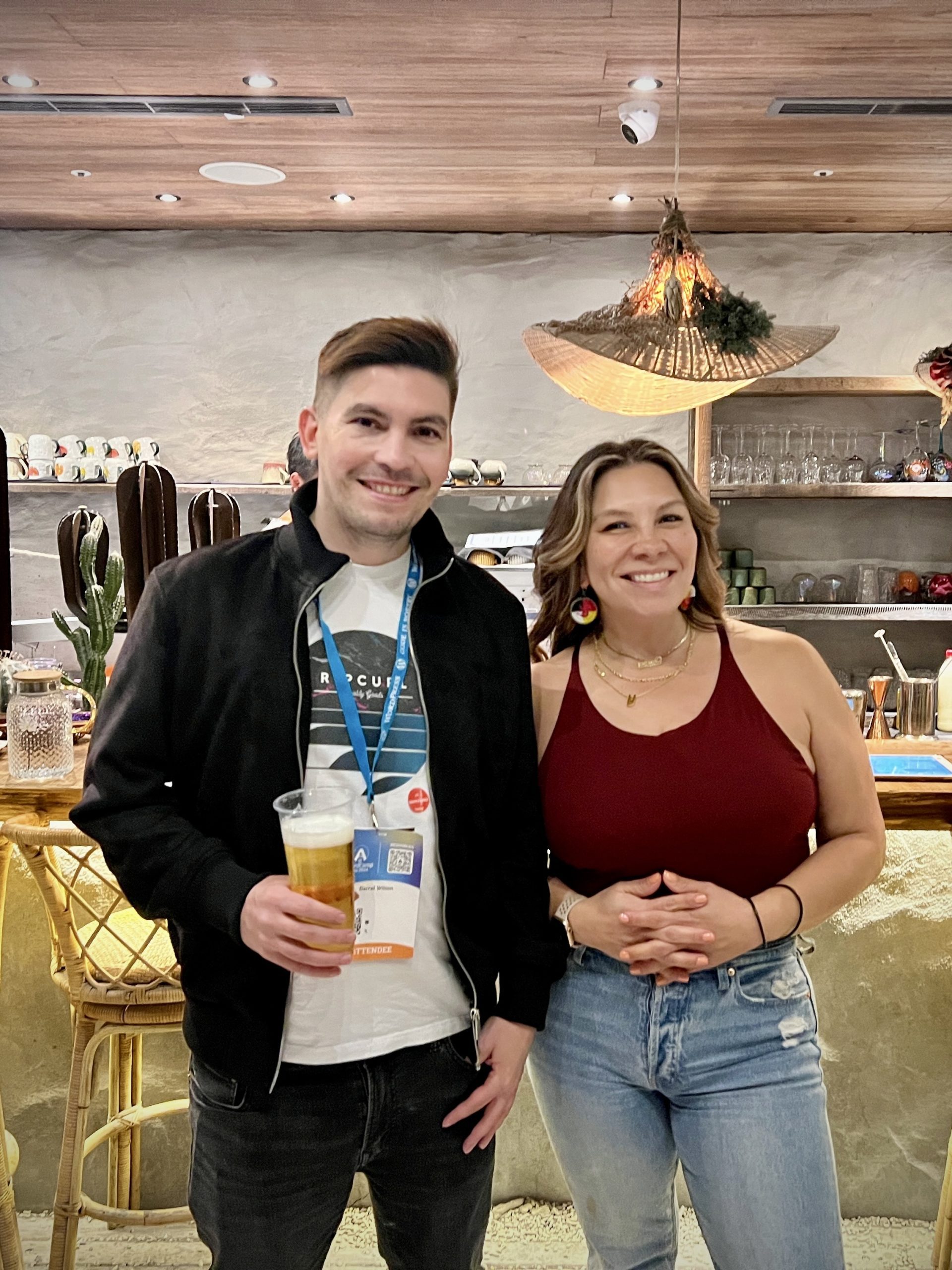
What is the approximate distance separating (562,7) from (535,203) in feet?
6.93

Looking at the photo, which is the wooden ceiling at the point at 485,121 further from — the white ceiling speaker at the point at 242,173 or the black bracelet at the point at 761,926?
the black bracelet at the point at 761,926

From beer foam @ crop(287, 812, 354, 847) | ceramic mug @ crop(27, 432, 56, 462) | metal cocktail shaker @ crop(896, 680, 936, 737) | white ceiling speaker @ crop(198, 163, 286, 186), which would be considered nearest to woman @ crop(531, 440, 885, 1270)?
beer foam @ crop(287, 812, 354, 847)

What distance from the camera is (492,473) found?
5.55 metres

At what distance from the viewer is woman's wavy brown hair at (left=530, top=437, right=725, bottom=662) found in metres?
1.75

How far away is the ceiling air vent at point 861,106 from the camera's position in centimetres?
389

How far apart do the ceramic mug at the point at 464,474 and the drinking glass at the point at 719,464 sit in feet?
3.77

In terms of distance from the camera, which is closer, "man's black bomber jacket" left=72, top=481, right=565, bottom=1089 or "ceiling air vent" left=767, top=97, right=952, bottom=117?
"man's black bomber jacket" left=72, top=481, right=565, bottom=1089

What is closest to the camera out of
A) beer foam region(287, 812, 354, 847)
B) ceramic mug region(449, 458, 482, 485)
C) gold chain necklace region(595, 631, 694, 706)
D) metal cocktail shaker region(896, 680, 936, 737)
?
beer foam region(287, 812, 354, 847)

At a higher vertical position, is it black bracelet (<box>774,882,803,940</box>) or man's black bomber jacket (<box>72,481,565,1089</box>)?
man's black bomber jacket (<box>72,481,565,1089</box>)

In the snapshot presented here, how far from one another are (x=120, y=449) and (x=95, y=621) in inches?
117

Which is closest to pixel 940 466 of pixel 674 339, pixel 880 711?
pixel 880 711

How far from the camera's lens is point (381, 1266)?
253cm

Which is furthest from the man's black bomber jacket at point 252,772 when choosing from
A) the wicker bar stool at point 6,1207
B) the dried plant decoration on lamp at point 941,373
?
the dried plant decoration on lamp at point 941,373

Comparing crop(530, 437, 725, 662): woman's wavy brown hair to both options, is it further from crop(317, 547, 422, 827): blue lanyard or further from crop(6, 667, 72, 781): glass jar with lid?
crop(6, 667, 72, 781): glass jar with lid
